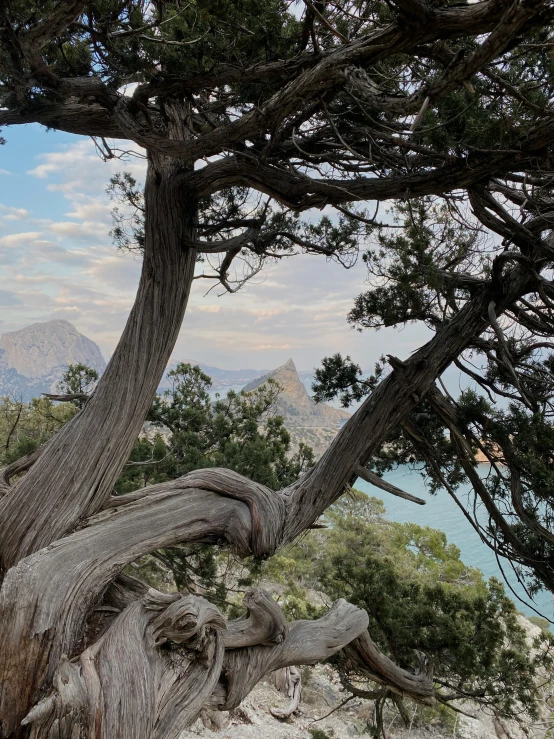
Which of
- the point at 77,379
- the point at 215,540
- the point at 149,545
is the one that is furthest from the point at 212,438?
the point at 149,545

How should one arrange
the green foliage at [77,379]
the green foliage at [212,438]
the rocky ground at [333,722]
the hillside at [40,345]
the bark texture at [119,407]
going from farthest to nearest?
Result: the hillside at [40,345], the rocky ground at [333,722], the green foliage at [77,379], the green foliage at [212,438], the bark texture at [119,407]

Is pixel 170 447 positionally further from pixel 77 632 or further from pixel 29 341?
pixel 29 341

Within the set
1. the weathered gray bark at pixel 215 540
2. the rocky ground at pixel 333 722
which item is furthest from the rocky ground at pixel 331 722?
the weathered gray bark at pixel 215 540

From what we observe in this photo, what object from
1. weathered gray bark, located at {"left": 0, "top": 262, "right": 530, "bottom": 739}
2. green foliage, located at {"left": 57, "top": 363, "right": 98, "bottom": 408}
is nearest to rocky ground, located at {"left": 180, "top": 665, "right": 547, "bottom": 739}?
weathered gray bark, located at {"left": 0, "top": 262, "right": 530, "bottom": 739}

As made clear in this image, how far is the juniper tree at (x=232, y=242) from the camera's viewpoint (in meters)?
1.75

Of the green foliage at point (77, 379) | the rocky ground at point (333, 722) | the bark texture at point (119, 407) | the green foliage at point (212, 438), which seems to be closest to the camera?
the bark texture at point (119, 407)

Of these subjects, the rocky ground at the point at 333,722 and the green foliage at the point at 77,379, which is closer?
the green foliage at the point at 77,379

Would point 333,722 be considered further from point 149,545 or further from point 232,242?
point 232,242

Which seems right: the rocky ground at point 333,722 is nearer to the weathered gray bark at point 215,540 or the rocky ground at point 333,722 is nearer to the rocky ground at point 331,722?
the rocky ground at point 331,722

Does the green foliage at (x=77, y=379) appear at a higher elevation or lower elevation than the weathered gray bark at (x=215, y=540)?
higher

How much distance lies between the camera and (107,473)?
96.3 inches

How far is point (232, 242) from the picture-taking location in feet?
9.36

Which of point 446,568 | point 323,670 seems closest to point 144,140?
point 323,670

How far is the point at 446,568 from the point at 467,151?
8.51m
